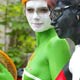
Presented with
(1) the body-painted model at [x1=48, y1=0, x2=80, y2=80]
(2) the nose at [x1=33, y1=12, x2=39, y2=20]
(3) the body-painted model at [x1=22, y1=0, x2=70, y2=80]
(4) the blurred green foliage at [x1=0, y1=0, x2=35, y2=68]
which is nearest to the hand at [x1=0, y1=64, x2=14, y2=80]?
(3) the body-painted model at [x1=22, y1=0, x2=70, y2=80]

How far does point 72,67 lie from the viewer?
1741 mm

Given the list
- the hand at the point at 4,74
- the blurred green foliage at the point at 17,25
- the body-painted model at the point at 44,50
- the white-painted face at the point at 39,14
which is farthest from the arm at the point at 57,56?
the blurred green foliage at the point at 17,25

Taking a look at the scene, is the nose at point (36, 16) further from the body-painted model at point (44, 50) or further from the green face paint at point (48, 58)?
the green face paint at point (48, 58)

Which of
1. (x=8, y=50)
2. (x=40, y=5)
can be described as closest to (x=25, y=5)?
(x=40, y=5)

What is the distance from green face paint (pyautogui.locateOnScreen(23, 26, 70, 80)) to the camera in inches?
76.9

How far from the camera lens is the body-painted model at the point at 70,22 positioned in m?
1.73

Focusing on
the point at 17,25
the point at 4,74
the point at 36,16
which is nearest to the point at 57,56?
the point at 36,16

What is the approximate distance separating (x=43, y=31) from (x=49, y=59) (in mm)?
212

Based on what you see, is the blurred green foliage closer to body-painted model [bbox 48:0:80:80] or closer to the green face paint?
the green face paint

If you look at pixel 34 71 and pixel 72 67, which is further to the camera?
pixel 34 71

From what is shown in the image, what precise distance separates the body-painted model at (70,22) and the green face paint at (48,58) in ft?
0.62

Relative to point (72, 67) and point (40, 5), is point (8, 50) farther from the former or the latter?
point (72, 67)

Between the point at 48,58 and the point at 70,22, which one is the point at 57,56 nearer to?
the point at 48,58

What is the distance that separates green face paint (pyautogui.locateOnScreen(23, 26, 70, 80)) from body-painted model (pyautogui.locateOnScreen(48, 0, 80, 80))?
0.62ft
